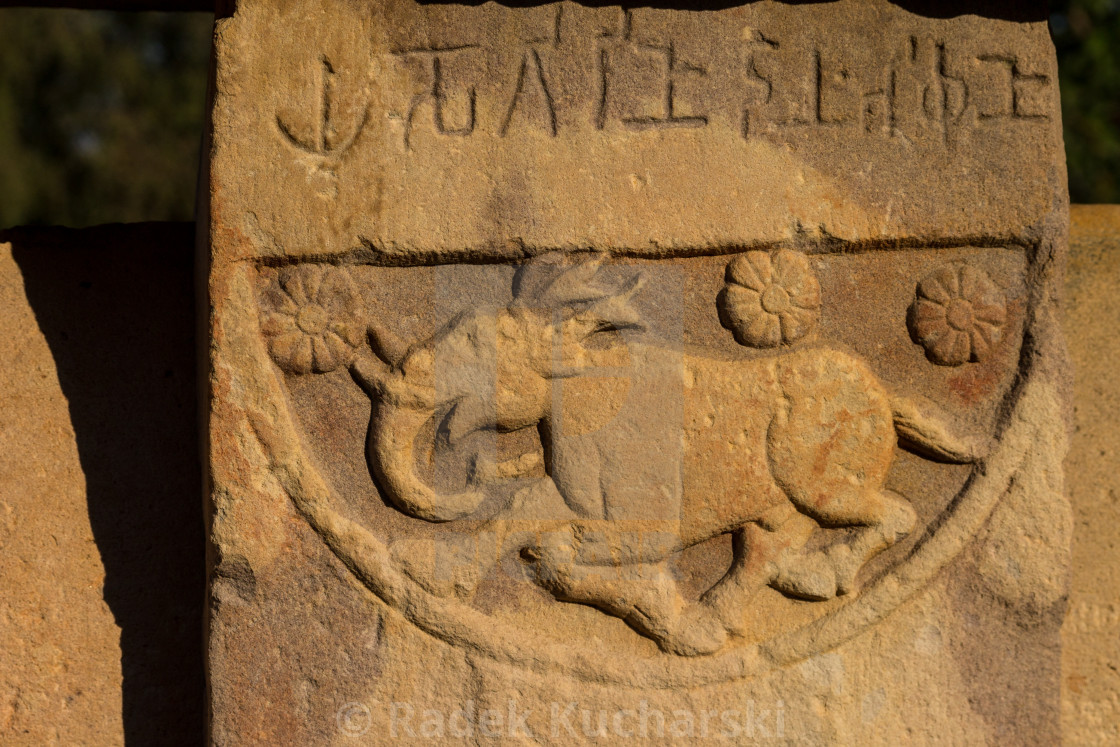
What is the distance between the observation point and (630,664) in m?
2.08

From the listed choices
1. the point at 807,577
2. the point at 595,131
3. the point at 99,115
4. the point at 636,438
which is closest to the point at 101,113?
the point at 99,115

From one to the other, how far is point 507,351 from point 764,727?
2.85ft

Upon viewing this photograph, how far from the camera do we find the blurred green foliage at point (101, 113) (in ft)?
28.7

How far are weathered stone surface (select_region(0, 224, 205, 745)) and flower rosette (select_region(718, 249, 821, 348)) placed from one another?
1.30 metres

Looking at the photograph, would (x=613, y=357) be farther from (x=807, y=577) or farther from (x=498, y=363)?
(x=807, y=577)

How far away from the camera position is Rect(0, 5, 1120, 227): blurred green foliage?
8727 millimetres

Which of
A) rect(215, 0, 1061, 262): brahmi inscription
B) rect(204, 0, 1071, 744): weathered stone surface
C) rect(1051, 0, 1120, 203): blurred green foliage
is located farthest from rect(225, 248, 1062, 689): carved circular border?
rect(1051, 0, 1120, 203): blurred green foliage

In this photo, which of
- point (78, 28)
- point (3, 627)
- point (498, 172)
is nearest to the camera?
point (498, 172)

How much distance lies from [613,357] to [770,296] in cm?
32

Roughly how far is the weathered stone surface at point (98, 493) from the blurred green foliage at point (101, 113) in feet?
21.1

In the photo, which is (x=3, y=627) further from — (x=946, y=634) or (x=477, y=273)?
(x=946, y=634)

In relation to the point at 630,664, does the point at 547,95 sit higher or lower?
higher

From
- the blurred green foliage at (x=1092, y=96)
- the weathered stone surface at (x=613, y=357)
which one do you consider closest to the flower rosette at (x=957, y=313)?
the weathered stone surface at (x=613, y=357)

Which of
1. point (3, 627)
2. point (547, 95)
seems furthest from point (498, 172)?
point (3, 627)
